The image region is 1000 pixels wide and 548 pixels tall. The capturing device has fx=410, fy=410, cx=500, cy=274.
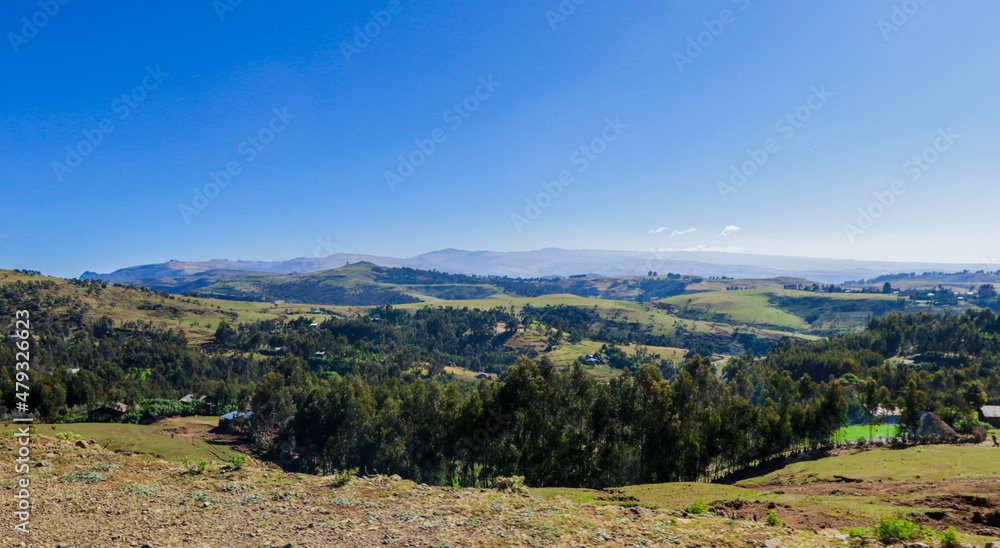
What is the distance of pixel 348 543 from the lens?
1218cm

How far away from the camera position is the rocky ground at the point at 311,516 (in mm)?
12281

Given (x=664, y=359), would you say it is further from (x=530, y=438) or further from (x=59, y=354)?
(x=59, y=354)

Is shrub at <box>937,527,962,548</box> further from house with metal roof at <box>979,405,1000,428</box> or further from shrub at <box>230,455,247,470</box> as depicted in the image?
house with metal roof at <box>979,405,1000,428</box>

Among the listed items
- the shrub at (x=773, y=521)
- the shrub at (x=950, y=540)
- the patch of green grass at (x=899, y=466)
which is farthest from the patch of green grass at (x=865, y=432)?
the shrub at (x=950, y=540)

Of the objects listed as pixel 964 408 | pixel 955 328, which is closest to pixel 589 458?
pixel 964 408

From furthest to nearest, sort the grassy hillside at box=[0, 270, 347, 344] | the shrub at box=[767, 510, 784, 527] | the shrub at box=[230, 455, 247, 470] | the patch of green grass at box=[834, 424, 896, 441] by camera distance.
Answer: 1. the grassy hillside at box=[0, 270, 347, 344]
2. the patch of green grass at box=[834, 424, 896, 441]
3. the shrub at box=[230, 455, 247, 470]
4. the shrub at box=[767, 510, 784, 527]

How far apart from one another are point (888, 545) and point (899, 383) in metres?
89.6

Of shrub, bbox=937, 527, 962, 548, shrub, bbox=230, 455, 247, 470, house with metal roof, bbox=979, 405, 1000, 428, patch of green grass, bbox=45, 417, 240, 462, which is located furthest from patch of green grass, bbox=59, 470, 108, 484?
house with metal roof, bbox=979, 405, 1000, 428

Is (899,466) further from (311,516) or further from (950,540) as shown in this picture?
(311,516)

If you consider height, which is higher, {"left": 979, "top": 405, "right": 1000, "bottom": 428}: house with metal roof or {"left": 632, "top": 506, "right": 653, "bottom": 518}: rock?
{"left": 632, "top": 506, "right": 653, "bottom": 518}: rock

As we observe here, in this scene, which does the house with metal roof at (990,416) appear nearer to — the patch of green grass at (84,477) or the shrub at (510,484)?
the shrub at (510,484)

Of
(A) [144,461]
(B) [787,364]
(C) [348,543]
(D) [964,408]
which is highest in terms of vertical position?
(C) [348,543]

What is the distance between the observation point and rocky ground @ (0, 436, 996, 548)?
12.3 meters

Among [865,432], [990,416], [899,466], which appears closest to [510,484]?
[899,466]
